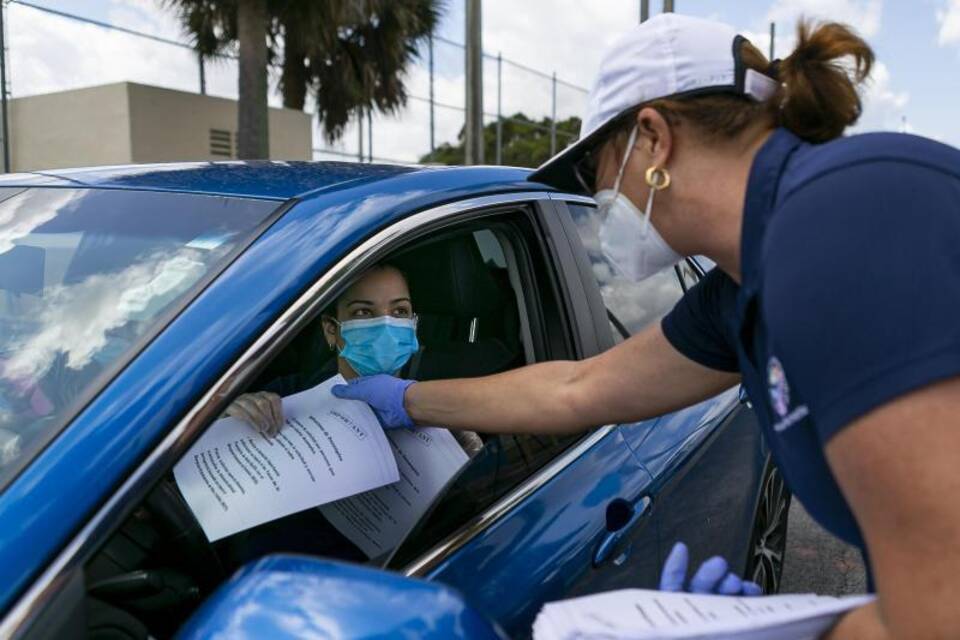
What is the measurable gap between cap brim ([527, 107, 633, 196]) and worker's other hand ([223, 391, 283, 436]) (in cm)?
66

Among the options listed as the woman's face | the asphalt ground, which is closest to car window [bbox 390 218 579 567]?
the woman's face

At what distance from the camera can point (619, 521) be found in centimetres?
190

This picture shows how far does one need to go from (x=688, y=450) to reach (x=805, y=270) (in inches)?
57.2

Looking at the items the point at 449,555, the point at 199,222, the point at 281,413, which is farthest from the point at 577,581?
the point at 199,222

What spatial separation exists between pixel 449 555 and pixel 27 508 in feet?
2.30

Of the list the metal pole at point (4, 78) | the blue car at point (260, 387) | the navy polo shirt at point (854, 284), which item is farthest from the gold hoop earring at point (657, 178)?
the metal pole at point (4, 78)

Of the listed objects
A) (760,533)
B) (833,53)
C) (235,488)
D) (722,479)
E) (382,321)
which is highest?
(833,53)

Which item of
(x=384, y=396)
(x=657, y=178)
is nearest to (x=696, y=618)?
(x=657, y=178)

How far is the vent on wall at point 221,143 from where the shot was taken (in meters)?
15.9

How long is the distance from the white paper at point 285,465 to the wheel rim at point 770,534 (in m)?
1.54

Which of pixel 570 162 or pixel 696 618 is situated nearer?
pixel 696 618

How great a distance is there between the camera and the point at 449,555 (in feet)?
5.11

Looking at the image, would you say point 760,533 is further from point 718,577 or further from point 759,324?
point 759,324

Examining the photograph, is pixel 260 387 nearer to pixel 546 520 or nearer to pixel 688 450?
pixel 546 520
